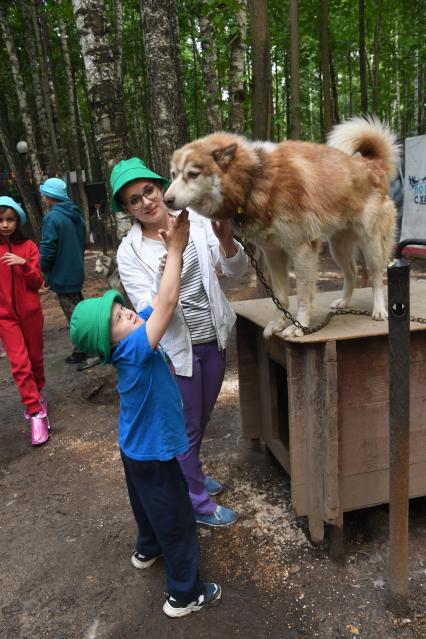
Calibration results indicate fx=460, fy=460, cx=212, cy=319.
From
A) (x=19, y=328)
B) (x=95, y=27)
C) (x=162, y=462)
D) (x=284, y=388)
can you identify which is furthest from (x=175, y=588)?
(x=95, y=27)

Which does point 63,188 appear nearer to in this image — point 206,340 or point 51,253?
point 51,253

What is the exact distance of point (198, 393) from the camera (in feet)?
8.71

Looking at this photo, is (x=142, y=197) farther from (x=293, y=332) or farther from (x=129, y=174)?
(x=293, y=332)

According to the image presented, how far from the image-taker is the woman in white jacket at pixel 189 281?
245 centimetres

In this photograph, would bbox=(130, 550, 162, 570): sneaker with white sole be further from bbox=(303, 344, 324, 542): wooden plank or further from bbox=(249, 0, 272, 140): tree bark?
bbox=(249, 0, 272, 140): tree bark

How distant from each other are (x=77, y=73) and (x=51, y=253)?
2132 cm

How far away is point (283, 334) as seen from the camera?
2.42m

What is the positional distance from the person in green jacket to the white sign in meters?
6.89

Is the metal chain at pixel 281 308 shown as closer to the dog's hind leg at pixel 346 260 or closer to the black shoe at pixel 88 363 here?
the dog's hind leg at pixel 346 260

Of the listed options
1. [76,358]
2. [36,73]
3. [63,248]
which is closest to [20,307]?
[63,248]

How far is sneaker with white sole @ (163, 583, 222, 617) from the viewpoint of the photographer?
2238mm

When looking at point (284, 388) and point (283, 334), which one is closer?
point (283, 334)

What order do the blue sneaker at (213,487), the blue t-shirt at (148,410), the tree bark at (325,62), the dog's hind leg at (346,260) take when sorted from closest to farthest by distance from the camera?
the blue t-shirt at (148,410), the dog's hind leg at (346,260), the blue sneaker at (213,487), the tree bark at (325,62)

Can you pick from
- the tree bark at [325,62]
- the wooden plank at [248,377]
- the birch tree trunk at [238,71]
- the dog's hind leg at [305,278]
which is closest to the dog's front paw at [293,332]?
the dog's hind leg at [305,278]
